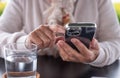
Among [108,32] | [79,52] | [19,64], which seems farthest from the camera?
[108,32]

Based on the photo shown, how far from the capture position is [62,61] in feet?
3.27

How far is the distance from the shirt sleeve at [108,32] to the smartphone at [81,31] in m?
0.24

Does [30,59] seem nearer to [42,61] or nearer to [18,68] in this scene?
[18,68]

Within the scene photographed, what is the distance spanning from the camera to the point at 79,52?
884 millimetres

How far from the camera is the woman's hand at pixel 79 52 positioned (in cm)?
84

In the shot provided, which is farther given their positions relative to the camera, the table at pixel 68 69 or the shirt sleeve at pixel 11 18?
the shirt sleeve at pixel 11 18

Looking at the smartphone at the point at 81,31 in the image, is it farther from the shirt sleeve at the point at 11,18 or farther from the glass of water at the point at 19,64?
the shirt sleeve at the point at 11,18

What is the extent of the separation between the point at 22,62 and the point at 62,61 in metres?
0.30

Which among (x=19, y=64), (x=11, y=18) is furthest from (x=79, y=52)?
(x=11, y=18)

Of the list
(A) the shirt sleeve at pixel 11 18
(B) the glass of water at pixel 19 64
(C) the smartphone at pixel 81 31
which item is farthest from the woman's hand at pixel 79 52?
(A) the shirt sleeve at pixel 11 18

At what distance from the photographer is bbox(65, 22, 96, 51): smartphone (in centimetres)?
75

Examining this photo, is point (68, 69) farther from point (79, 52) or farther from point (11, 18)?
point (11, 18)

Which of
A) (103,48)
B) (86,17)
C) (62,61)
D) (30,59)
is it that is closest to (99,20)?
(86,17)

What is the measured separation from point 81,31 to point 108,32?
1.36 ft
